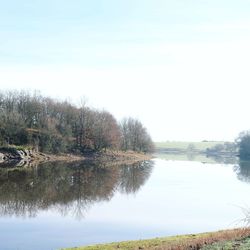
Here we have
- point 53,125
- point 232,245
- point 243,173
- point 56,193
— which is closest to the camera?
point 232,245

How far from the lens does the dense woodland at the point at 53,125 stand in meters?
98.3

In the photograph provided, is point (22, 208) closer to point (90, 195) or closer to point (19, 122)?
point (90, 195)

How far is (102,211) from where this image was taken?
32562 millimetres

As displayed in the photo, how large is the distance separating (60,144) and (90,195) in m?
64.7

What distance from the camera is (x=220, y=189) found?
5194 centimetres

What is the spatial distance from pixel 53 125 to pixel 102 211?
71.3 meters

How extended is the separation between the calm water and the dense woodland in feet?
155

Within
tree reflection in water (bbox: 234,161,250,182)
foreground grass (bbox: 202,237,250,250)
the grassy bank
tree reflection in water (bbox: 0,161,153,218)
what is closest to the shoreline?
the grassy bank

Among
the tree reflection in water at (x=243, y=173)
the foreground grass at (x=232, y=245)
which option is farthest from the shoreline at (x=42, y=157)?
the foreground grass at (x=232, y=245)

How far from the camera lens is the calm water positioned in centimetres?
2430

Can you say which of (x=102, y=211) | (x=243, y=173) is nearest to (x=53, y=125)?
(x=243, y=173)

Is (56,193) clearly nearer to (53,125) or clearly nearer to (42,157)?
(42,157)

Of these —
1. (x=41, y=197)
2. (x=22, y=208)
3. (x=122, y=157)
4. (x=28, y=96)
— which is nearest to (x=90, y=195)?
(x=41, y=197)

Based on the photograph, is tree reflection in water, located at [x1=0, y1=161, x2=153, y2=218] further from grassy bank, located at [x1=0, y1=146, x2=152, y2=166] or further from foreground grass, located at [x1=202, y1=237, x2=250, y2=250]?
grassy bank, located at [x1=0, y1=146, x2=152, y2=166]
